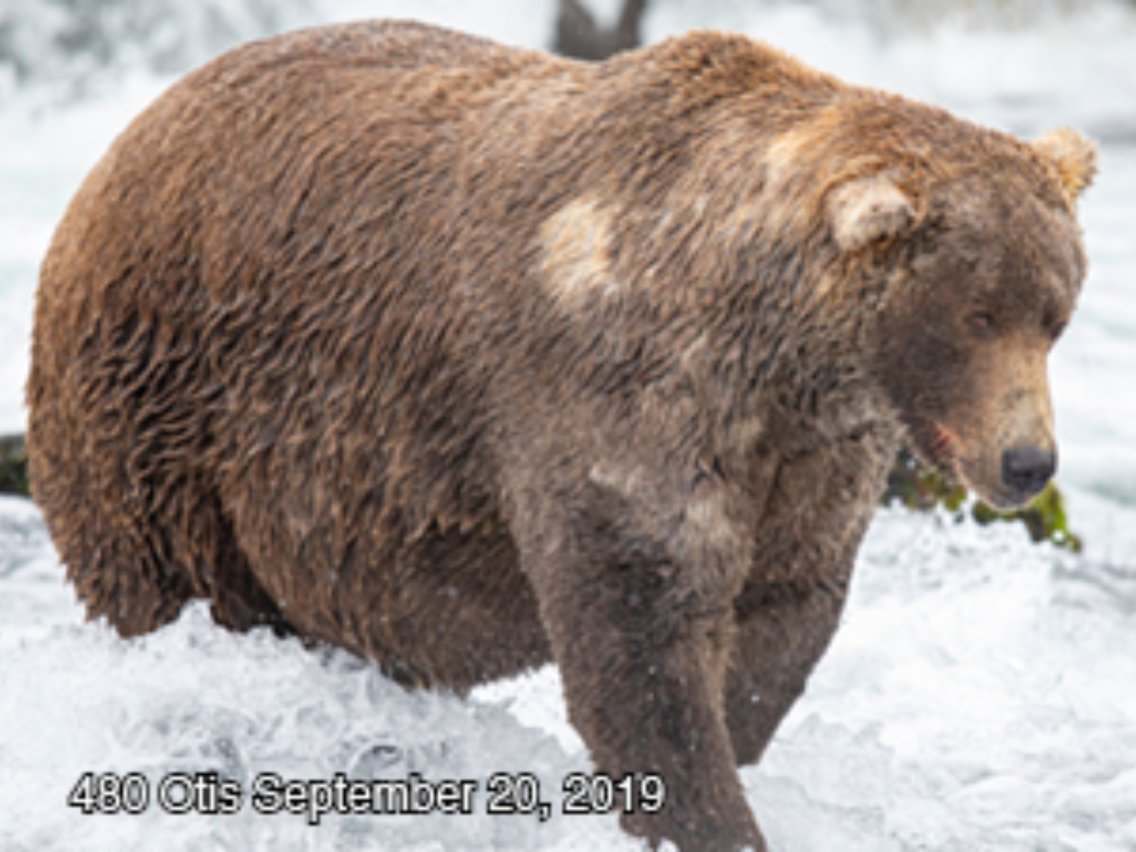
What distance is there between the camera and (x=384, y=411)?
526 centimetres

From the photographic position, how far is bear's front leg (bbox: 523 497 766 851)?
4.76m

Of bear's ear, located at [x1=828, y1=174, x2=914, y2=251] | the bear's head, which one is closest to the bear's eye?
the bear's head

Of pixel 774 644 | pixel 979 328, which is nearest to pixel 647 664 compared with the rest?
pixel 774 644

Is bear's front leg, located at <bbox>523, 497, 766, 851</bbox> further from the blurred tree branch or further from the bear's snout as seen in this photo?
the blurred tree branch

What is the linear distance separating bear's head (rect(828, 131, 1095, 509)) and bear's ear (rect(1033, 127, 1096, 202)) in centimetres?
25

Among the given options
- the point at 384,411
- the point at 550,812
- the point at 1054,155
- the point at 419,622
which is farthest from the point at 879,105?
the point at 550,812

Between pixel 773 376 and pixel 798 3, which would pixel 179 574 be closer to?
pixel 773 376

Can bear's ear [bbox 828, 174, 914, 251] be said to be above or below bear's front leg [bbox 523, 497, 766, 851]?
above

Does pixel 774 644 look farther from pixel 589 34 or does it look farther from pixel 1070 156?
pixel 589 34

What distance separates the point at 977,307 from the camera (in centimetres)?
448

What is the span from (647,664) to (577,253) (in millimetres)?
1032

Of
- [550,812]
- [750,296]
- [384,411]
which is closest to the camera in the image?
[750,296]

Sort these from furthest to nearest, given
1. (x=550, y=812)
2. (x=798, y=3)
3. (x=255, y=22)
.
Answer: (x=798, y=3) < (x=255, y=22) < (x=550, y=812)

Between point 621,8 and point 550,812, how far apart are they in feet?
52.4
